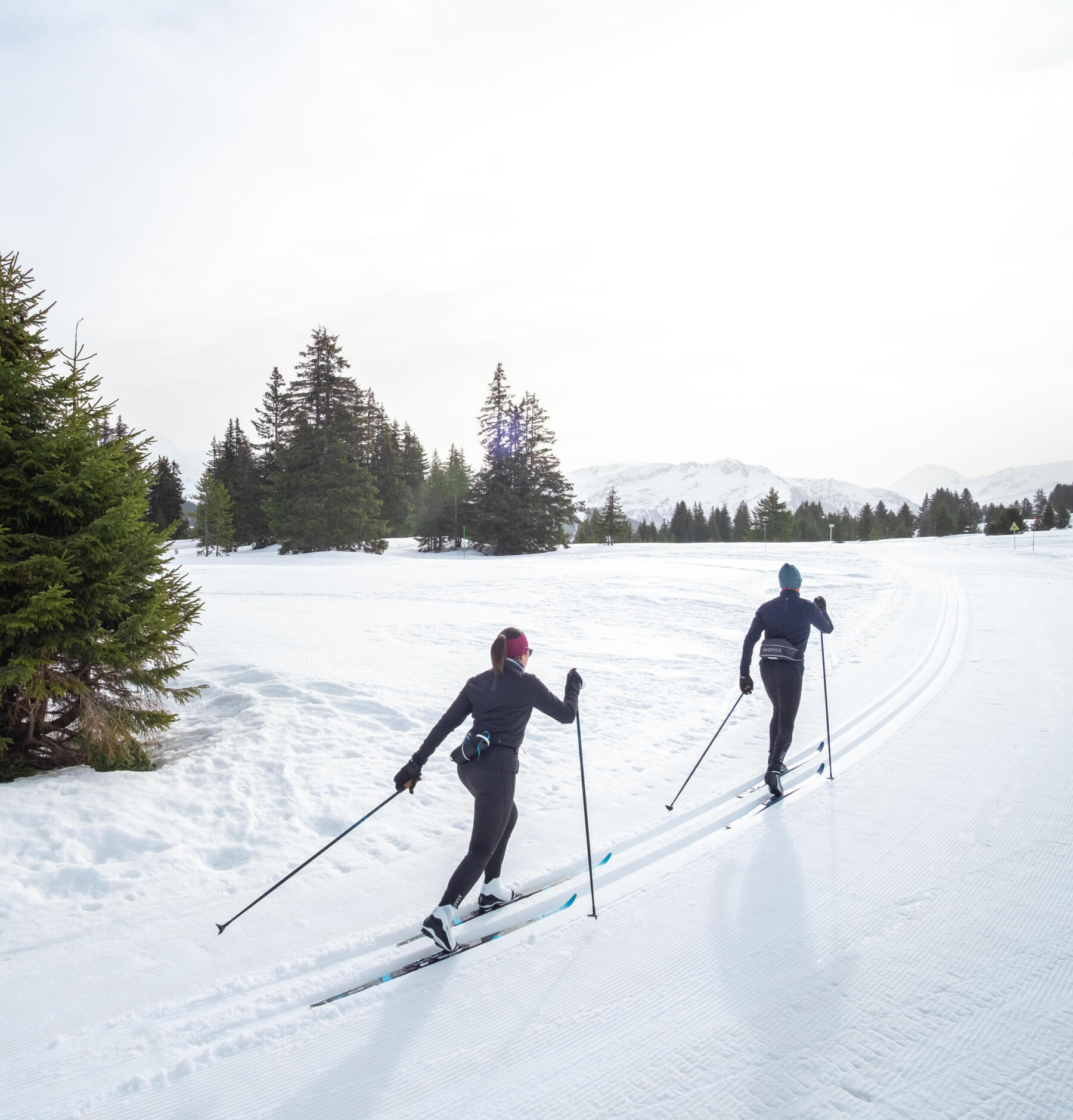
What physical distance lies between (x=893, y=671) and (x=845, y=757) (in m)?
4.96

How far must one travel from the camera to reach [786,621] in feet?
21.2

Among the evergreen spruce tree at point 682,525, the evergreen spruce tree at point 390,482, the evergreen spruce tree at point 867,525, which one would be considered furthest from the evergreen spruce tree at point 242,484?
the evergreen spruce tree at point 867,525

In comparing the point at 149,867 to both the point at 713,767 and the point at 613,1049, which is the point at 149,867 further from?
the point at 713,767

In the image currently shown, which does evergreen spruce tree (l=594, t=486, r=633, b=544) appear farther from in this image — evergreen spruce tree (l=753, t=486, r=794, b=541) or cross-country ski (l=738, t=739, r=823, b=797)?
cross-country ski (l=738, t=739, r=823, b=797)

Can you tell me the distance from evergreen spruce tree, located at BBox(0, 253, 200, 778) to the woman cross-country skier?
12.3 feet

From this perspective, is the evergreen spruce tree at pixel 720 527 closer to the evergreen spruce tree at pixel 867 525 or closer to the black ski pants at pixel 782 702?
the evergreen spruce tree at pixel 867 525

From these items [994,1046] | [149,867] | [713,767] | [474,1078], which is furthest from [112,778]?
[994,1046]

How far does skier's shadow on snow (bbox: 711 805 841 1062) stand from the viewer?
10.7 ft

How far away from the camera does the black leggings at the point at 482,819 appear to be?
407cm

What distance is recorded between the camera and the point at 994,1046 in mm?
3137

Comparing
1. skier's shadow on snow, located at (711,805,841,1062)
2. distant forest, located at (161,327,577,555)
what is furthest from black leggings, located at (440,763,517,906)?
distant forest, located at (161,327,577,555)

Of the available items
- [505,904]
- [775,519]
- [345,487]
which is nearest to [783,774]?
[505,904]

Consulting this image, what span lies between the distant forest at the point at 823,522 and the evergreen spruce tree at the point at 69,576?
55093 millimetres

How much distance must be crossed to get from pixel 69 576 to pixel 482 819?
445 centimetres
